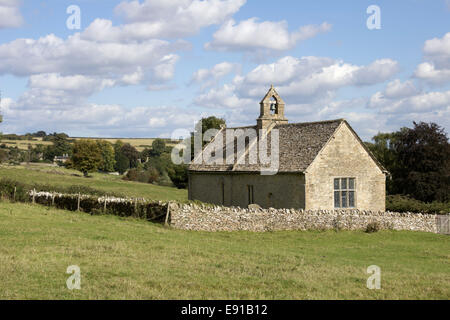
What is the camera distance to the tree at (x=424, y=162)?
52.5 meters

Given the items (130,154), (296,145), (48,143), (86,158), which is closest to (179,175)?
(86,158)

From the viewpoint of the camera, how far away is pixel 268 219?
91.7ft

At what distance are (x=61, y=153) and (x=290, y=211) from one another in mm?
110724

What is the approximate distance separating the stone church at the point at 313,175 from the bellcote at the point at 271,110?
1035 mm

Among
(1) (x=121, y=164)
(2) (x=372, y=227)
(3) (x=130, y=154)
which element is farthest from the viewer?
(3) (x=130, y=154)

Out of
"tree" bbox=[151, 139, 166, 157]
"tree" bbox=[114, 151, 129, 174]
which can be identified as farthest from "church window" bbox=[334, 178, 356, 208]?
"tree" bbox=[151, 139, 166, 157]

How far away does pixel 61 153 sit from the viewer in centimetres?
12962

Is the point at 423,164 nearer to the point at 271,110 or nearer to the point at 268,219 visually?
the point at 271,110

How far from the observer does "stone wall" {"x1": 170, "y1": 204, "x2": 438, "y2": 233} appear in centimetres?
2692

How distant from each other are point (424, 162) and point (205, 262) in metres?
43.7

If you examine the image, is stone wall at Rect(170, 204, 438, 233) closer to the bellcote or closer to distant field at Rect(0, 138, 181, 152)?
the bellcote
